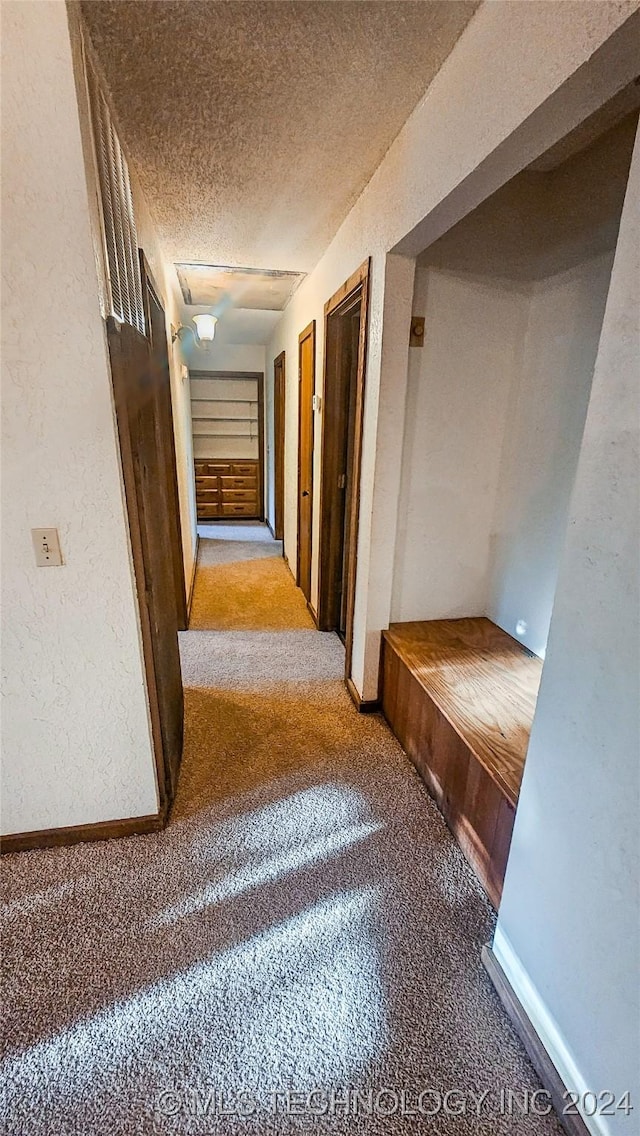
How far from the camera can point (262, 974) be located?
125 centimetres

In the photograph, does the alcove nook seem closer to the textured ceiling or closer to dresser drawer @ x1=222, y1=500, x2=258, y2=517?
the textured ceiling

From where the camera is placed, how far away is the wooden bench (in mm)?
1441

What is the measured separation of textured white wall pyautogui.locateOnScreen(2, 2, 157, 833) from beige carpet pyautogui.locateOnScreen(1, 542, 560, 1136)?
289 mm

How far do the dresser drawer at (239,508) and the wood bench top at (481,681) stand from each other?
191 inches

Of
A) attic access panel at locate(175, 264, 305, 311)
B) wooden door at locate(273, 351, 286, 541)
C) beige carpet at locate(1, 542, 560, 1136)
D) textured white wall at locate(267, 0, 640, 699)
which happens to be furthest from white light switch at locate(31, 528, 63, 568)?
wooden door at locate(273, 351, 286, 541)

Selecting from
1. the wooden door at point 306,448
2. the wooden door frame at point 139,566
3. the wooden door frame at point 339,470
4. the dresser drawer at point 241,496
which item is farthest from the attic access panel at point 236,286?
the dresser drawer at point 241,496

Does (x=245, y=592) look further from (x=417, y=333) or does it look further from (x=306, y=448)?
(x=417, y=333)

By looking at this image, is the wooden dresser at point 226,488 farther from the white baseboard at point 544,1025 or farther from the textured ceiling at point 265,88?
the white baseboard at point 544,1025

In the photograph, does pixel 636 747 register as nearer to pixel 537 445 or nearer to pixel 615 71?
pixel 615 71

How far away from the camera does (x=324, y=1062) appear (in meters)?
1.08

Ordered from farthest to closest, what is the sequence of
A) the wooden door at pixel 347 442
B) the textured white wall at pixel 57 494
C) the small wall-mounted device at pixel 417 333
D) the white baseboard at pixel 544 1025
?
the wooden door at pixel 347 442 → the small wall-mounted device at pixel 417 333 → the textured white wall at pixel 57 494 → the white baseboard at pixel 544 1025

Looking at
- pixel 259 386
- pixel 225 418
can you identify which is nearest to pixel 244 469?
pixel 225 418

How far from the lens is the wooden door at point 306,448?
3.36 m

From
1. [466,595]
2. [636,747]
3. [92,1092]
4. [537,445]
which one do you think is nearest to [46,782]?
[92,1092]
